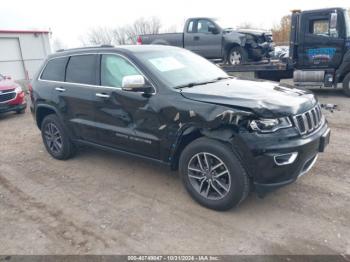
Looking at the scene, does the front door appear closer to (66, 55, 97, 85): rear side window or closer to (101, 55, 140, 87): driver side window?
(101, 55, 140, 87): driver side window

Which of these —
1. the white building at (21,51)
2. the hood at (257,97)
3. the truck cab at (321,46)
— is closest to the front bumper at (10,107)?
the hood at (257,97)

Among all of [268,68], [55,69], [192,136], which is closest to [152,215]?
[192,136]

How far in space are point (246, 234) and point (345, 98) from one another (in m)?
7.80

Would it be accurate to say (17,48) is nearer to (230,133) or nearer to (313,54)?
(313,54)

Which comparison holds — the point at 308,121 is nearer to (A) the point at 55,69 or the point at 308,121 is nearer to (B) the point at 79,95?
(B) the point at 79,95

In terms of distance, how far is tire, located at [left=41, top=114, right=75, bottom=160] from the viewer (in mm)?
5145

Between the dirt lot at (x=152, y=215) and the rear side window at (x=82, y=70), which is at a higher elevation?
the rear side window at (x=82, y=70)

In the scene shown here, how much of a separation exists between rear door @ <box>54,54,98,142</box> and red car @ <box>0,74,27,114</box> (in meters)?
5.06

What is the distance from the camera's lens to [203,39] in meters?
11.6

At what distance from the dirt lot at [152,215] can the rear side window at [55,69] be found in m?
1.47

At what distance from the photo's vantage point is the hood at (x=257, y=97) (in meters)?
3.10

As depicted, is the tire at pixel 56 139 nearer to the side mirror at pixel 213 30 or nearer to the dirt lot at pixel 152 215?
the dirt lot at pixel 152 215

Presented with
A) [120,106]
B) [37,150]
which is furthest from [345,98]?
[37,150]

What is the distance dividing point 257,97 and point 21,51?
2230 centimetres
